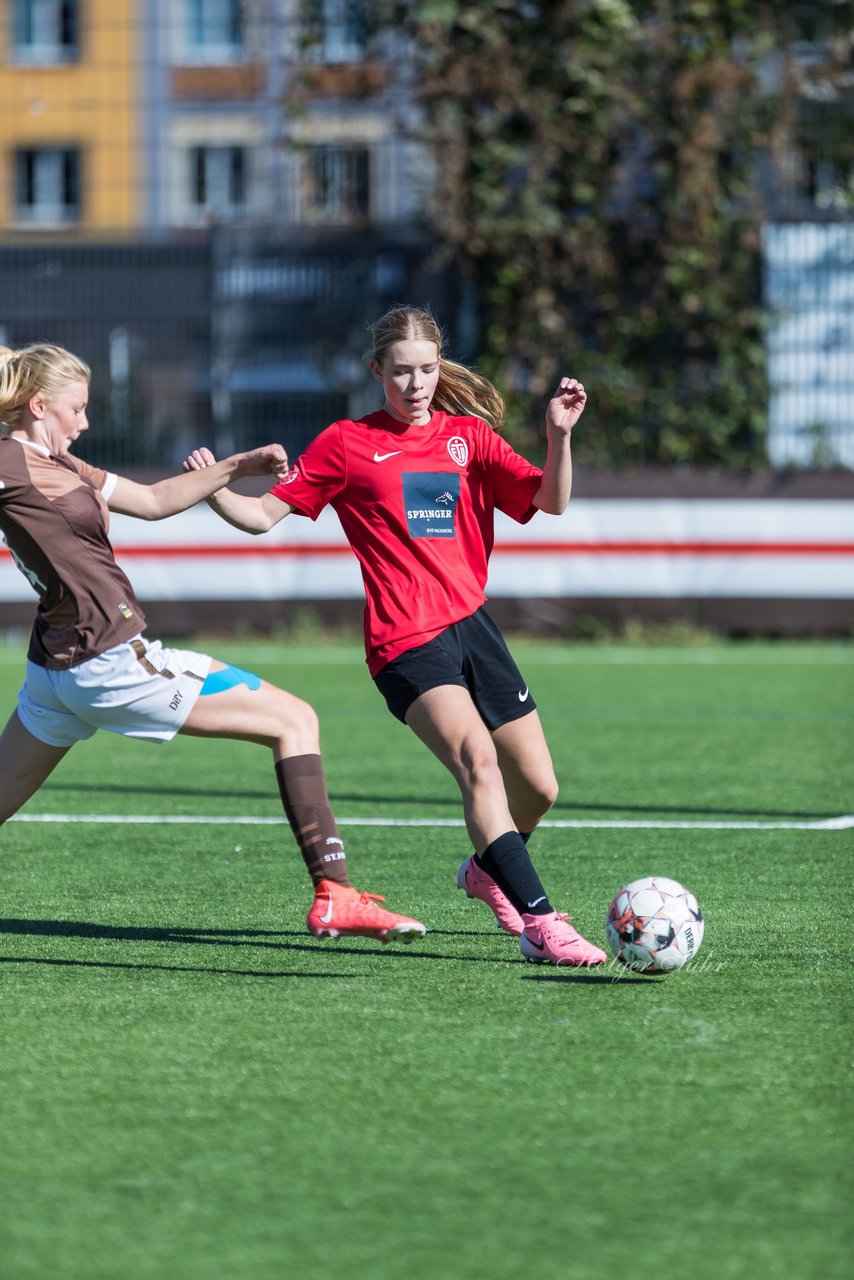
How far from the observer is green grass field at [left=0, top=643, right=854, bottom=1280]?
117 inches

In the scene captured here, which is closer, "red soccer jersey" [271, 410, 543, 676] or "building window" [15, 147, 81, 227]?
"red soccer jersey" [271, 410, 543, 676]

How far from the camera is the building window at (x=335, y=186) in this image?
63.8ft

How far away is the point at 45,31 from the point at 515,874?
26546 millimetres

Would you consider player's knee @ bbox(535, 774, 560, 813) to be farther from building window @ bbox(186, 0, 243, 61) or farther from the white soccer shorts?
building window @ bbox(186, 0, 243, 61)

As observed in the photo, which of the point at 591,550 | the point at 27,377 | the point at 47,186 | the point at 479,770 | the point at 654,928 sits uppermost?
the point at 27,377

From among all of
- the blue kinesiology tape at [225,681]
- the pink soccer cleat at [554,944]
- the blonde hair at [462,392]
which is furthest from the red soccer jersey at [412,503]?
the pink soccer cleat at [554,944]

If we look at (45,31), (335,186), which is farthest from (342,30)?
(45,31)

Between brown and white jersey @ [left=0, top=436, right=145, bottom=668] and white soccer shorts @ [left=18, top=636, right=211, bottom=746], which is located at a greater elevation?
brown and white jersey @ [left=0, top=436, right=145, bottom=668]

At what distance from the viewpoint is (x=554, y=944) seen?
4.86 metres

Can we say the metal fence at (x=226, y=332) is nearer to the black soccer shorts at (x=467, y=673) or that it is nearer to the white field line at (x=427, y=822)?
the white field line at (x=427, y=822)

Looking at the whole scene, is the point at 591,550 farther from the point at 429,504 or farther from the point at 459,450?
the point at 429,504

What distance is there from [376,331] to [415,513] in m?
0.54

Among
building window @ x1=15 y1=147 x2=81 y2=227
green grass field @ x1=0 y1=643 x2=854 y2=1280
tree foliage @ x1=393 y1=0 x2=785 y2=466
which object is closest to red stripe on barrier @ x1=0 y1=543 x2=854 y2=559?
tree foliage @ x1=393 y1=0 x2=785 y2=466

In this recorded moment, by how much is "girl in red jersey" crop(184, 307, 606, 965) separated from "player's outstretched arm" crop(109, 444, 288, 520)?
13 cm
